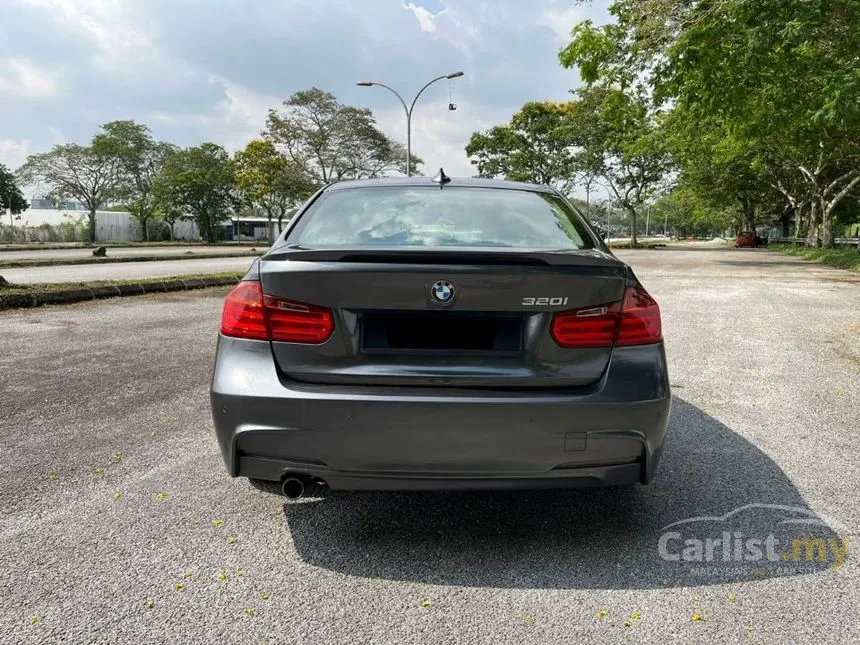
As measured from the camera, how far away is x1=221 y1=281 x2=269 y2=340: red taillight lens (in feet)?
8.01

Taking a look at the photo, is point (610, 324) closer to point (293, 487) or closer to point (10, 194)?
point (293, 487)

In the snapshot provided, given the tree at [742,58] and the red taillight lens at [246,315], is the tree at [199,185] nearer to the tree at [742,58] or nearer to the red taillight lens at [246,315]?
the tree at [742,58]

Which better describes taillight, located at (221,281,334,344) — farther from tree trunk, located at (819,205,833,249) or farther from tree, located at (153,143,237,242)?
tree, located at (153,143,237,242)

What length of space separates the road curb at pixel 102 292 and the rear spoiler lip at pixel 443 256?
8868mm

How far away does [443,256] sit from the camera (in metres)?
2.38

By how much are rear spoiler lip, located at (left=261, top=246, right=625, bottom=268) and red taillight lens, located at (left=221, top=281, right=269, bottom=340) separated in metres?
0.17

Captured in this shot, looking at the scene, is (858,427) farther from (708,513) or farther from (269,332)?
(269,332)

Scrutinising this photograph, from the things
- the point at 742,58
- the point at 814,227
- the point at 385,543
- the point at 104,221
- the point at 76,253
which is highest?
the point at 742,58

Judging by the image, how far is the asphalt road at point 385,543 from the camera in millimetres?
2072

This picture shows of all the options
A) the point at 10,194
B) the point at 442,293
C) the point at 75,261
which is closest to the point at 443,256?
the point at 442,293

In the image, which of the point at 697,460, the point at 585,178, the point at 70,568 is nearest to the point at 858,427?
the point at 697,460

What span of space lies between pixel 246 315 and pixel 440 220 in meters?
1.05

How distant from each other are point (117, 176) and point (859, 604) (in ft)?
198

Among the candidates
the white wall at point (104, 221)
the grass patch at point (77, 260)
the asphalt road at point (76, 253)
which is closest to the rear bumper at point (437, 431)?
the grass patch at point (77, 260)
